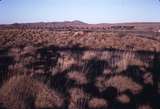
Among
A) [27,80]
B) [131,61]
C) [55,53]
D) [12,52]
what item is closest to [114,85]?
[131,61]

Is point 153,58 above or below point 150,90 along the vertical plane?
above

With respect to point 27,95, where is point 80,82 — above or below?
above

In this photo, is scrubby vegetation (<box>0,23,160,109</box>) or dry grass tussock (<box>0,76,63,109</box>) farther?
scrubby vegetation (<box>0,23,160,109</box>)

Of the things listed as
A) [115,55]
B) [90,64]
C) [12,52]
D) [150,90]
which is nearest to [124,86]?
[150,90]

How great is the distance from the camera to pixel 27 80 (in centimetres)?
1104

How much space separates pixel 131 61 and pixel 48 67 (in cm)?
450

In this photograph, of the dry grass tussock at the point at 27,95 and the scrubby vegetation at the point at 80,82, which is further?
the scrubby vegetation at the point at 80,82

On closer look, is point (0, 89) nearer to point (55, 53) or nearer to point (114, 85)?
point (114, 85)

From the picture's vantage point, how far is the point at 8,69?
485 inches

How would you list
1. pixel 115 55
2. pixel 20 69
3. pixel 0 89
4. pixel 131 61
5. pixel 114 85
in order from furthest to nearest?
pixel 115 55, pixel 131 61, pixel 20 69, pixel 114 85, pixel 0 89

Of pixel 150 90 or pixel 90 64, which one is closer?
pixel 150 90

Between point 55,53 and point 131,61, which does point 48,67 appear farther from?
point 131,61

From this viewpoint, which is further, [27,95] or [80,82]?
[80,82]

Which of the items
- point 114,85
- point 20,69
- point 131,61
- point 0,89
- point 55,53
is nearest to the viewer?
point 0,89
